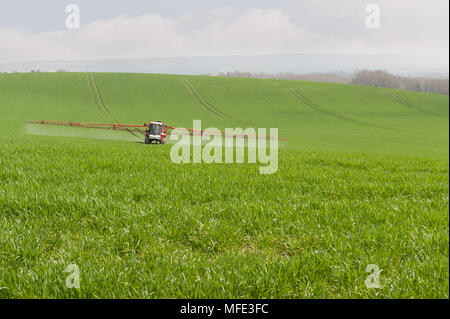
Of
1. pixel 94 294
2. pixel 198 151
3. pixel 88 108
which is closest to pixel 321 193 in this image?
pixel 94 294

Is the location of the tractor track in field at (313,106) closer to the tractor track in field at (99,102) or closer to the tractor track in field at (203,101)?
the tractor track in field at (203,101)

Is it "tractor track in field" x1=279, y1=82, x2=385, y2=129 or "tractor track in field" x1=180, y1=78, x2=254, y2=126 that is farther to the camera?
"tractor track in field" x1=279, y1=82, x2=385, y2=129

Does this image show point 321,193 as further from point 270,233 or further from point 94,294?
point 94,294

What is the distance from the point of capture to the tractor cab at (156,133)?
1744 centimetres

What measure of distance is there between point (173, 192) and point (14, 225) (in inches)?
95.5

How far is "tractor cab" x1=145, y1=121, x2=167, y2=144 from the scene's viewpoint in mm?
17438

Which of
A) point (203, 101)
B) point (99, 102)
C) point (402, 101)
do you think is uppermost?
point (402, 101)

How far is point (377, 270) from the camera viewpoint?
3078 mm

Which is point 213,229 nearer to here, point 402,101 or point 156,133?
point 156,133

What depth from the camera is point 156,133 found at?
17750mm

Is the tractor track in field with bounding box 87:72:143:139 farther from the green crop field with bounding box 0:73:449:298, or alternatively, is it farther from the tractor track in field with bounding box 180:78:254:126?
the green crop field with bounding box 0:73:449:298

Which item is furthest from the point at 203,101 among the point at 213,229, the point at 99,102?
the point at 213,229

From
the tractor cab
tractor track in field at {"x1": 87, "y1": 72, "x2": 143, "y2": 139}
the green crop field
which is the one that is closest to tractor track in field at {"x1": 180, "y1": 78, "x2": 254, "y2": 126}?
tractor track in field at {"x1": 87, "y1": 72, "x2": 143, "y2": 139}

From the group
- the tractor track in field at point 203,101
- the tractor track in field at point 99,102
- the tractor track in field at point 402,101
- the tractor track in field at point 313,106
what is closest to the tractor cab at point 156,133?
the tractor track in field at point 99,102
